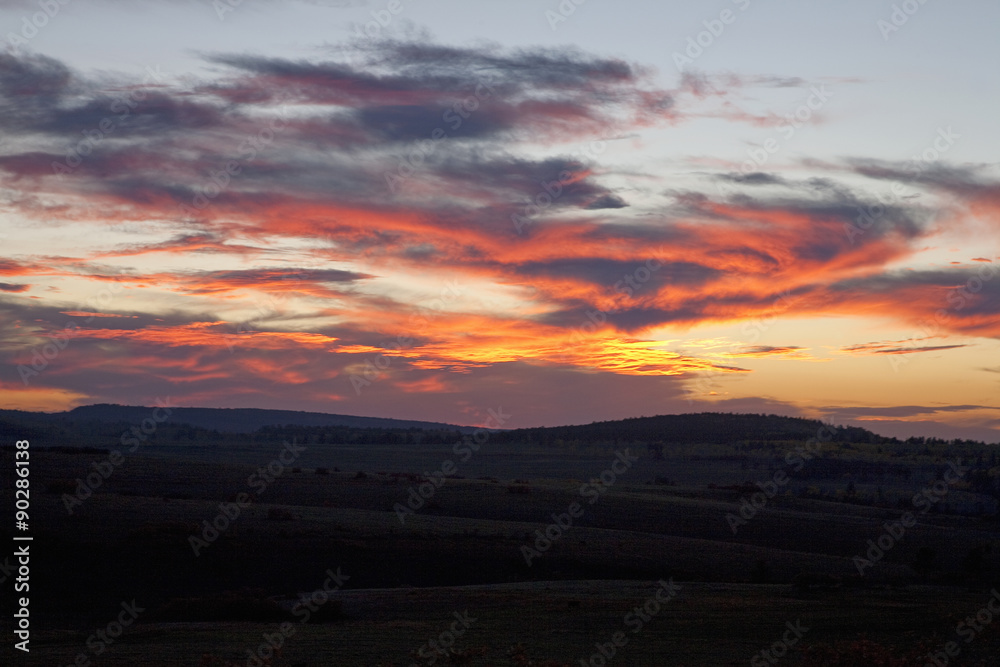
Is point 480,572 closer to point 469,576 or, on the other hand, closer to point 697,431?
point 469,576

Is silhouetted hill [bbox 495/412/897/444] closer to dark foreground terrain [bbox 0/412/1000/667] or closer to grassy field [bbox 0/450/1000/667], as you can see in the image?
dark foreground terrain [bbox 0/412/1000/667]

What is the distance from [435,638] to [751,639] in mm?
6186

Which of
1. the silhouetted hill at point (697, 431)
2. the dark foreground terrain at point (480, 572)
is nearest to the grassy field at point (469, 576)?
the dark foreground terrain at point (480, 572)

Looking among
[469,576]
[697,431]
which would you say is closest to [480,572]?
[469,576]

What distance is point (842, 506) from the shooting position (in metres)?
68.0

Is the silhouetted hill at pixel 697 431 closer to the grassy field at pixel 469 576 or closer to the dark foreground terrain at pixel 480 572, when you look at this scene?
the dark foreground terrain at pixel 480 572

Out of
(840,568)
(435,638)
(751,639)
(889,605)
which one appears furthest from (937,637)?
(840,568)

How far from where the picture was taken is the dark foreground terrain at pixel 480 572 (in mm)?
17625

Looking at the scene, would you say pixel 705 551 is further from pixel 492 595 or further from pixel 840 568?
pixel 492 595

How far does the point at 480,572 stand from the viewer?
33875 millimetres

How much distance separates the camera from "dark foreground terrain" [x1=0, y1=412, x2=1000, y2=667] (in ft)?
57.8

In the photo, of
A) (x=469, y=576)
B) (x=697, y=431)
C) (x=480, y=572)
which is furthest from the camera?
(x=697, y=431)

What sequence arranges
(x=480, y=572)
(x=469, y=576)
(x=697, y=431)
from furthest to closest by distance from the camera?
(x=697, y=431), (x=480, y=572), (x=469, y=576)

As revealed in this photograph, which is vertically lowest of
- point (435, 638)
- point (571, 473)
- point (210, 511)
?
point (571, 473)
